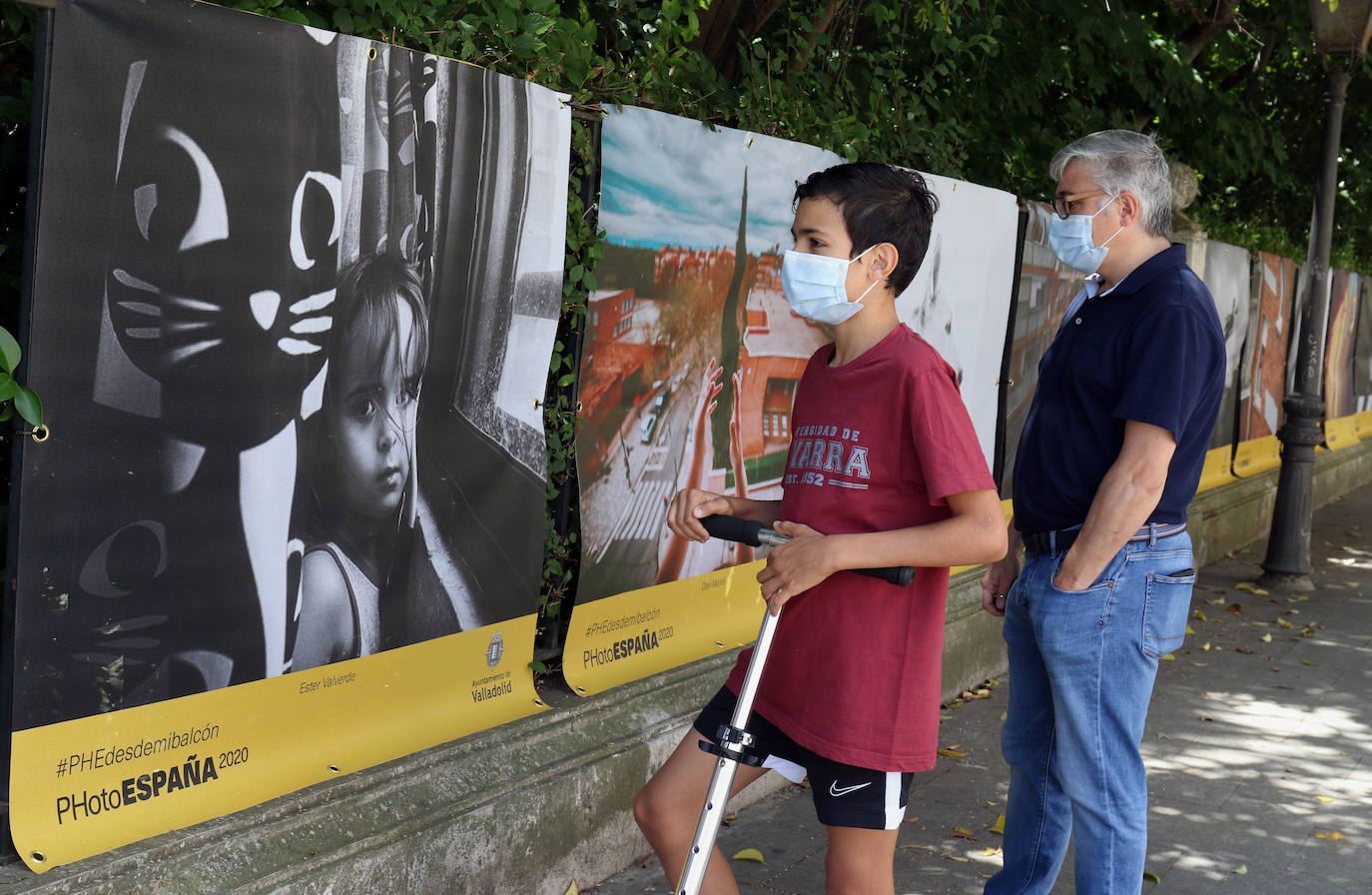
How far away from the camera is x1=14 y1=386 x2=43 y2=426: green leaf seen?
238cm

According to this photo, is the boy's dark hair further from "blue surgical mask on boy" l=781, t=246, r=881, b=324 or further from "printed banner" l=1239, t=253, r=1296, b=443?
"printed banner" l=1239, t=253, r=1296, b=443

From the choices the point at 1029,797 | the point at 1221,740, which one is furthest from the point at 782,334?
the point at 1221,740

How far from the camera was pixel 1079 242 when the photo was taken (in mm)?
3441

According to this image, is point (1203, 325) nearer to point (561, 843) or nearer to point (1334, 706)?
point (561, 843)

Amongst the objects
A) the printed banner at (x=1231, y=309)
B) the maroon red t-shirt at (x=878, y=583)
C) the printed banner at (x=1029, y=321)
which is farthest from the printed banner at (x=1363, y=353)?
the maroon red t-shirt at (x=878, y=583)

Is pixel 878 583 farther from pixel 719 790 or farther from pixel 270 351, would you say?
pixel 270 351

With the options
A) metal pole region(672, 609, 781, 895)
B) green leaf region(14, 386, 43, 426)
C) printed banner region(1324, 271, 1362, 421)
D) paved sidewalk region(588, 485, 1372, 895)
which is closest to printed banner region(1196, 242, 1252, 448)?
paved sidewalk region(588, 485, 1372, 895)

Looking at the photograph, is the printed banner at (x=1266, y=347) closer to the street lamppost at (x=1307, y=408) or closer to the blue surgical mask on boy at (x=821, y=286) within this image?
the street lamppost at (x=1307, y=408)

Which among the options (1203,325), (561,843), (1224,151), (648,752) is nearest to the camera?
(1203,325)

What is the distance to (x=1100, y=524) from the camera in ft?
10.6

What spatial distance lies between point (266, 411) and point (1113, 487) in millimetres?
2024

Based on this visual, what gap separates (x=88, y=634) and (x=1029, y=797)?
2542 mm

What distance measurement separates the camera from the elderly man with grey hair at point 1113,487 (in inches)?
126

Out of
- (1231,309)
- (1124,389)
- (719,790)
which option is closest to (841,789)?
(719,790)
